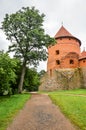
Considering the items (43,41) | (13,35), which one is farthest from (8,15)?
(43,41)

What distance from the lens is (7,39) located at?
1303 inches

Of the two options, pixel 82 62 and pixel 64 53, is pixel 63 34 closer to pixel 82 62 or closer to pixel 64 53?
pixel 64 53

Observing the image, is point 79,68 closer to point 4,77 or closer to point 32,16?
point 32,16

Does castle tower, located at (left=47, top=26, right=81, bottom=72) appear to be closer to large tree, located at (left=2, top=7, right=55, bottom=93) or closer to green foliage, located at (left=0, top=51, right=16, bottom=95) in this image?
large tree, located at (left=2, top=7, right=55, bottom=93)

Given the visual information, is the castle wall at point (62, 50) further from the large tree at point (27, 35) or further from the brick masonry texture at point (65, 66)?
the large tree at point (27, 35)

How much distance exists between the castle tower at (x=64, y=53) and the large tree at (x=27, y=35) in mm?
10337

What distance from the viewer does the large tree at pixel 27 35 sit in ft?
105

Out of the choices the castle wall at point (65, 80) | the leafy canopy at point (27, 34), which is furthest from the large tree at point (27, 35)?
the castle wall at point (65, 80)

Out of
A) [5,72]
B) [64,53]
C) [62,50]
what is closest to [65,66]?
[64,53]

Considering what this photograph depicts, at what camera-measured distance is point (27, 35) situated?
31.8 m

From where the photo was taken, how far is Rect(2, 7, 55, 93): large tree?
105ft

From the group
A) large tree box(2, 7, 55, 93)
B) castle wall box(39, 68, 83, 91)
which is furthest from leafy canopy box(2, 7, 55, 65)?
castle wall box(39, 68, 83, 91)

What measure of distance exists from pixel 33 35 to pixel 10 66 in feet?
32.5

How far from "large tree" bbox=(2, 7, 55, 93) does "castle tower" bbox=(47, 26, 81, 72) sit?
33.9ft
